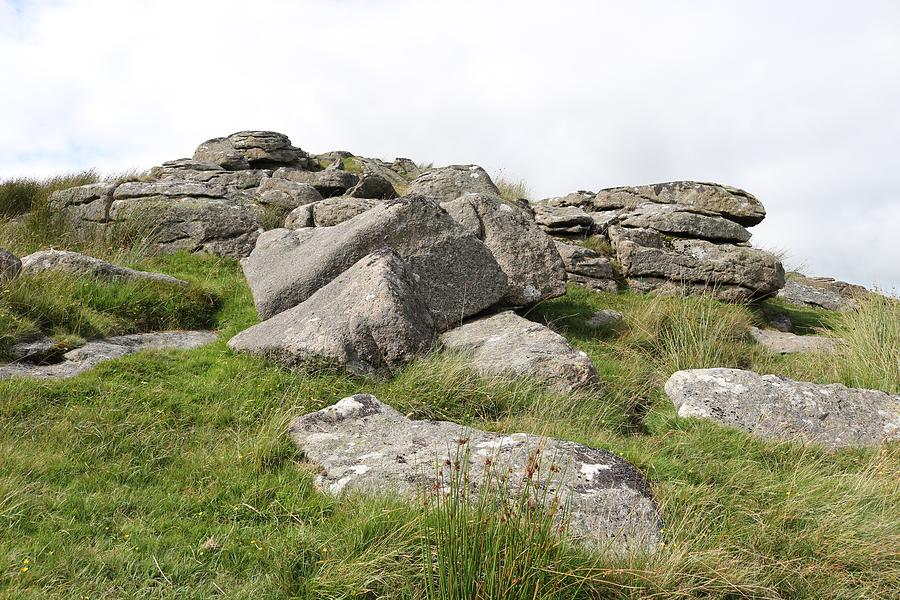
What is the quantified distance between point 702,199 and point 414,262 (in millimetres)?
12320

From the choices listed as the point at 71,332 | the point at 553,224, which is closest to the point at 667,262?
the point at 553,224

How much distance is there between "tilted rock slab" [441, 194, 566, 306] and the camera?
42.9 feet

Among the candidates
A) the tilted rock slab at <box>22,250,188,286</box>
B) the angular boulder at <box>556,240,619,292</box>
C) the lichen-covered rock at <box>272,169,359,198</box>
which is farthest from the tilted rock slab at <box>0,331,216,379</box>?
the lichen-covered rock at <box>272,169,359,198</box>

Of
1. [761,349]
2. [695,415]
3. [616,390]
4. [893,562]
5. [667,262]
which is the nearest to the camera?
[893,562]

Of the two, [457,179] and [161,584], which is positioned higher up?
[457,179]

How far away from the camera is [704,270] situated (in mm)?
16859

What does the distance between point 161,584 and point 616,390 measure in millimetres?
6861

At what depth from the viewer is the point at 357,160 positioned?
3591 cm

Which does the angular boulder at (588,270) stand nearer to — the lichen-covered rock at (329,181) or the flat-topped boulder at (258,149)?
the lichen-covered rock at (329,181)

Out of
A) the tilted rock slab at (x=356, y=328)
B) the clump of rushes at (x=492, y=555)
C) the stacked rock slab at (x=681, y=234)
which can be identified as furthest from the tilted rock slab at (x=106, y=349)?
the stacked rock slab at (x=681, y=234)

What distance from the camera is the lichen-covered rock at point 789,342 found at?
13.0 m

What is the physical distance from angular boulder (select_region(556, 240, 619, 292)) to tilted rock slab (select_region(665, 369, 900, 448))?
727 cm

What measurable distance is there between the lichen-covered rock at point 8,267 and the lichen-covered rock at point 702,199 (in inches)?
673

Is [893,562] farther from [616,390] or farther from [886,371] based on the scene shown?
[886,371]
